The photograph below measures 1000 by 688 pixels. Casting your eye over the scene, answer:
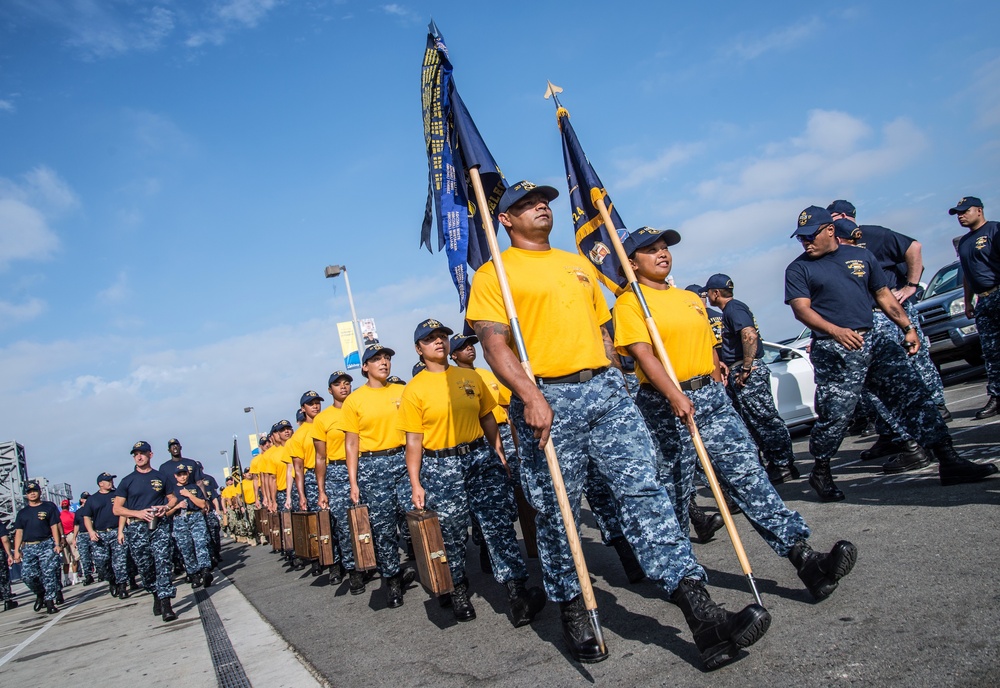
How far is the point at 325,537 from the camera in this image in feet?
26.0

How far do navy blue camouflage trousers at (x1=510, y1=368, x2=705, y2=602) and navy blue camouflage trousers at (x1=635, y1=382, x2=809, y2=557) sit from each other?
1.95 ft

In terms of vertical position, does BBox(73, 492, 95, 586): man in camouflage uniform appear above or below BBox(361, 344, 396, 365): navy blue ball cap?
below

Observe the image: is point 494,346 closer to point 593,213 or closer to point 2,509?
point 593,213

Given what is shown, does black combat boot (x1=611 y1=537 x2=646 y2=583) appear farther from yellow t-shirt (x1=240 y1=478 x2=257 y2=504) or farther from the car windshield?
yellow t-shirt (x1=240 y1=478 x2=257 y2=504)

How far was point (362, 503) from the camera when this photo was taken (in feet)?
23.2

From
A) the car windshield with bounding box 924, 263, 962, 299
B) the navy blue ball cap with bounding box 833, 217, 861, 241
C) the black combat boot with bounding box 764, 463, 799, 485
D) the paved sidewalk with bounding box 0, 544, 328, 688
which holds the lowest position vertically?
the paved sidewalk with bounding box 0, 544, 328, 688

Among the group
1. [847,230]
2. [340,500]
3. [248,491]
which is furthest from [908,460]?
[248,491]

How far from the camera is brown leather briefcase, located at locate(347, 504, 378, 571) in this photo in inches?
256

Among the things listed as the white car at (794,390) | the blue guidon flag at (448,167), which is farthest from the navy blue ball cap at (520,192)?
the white car at (794,390)

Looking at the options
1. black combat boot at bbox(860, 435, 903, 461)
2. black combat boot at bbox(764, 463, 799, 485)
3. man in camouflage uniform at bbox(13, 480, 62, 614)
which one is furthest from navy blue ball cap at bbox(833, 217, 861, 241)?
man in camouflage uniform at bbox(13, 480, 62, 614)

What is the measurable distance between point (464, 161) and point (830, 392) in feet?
11.0

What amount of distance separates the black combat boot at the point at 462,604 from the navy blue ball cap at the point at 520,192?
2799mm

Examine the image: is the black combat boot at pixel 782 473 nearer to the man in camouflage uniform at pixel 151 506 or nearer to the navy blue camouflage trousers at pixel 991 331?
the navy blue camouflage trousers at pixel 991 331

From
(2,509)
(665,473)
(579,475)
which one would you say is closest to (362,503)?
(665,473)
